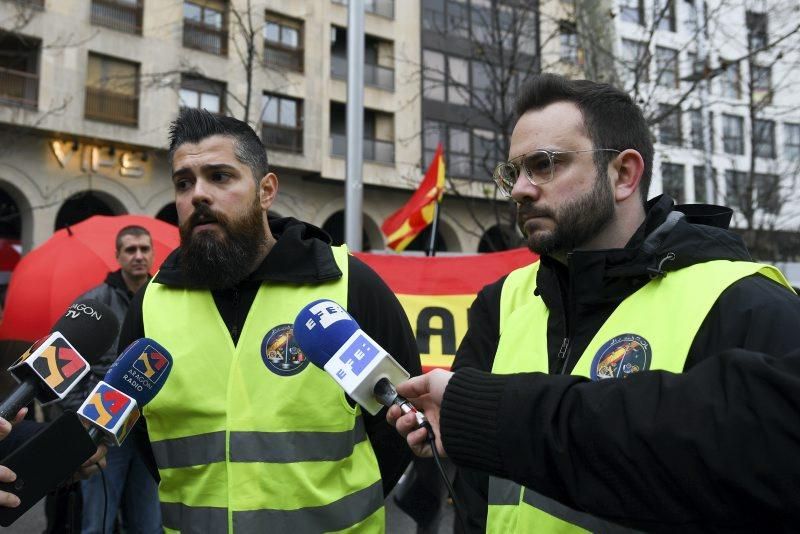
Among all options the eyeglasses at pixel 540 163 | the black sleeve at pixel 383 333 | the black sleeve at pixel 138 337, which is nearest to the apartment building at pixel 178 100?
the black sleeve at pixel 138 337

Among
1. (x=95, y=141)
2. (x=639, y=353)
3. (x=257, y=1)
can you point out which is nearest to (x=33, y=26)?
(x=95, y=141)

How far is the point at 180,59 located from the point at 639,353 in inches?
722

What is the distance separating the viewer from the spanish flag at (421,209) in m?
8.12

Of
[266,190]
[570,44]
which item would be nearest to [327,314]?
[266,190]

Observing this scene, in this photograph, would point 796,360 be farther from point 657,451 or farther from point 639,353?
point 639,353

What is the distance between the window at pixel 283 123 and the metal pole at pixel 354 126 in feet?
40.1

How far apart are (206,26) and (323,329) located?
1892 centimetres

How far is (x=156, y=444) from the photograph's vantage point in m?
2.41

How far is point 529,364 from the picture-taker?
188cm

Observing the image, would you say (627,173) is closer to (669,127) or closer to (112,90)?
(669,127)

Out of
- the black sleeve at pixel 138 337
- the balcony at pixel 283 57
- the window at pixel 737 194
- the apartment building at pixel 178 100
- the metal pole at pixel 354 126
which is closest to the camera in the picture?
the black sleeve at pixel 138 337

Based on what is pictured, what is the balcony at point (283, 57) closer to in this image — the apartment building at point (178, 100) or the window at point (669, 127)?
the apartment building at point (178, 100)

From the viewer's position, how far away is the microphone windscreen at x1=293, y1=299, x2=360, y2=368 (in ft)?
5.37

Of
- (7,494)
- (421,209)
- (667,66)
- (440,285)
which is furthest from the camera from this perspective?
(667,66)
